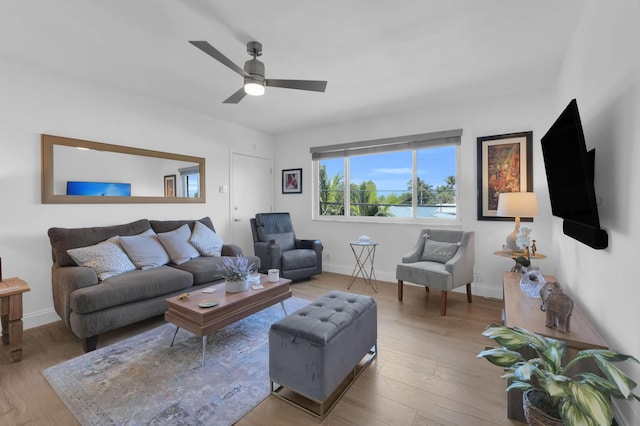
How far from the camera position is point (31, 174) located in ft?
9.41

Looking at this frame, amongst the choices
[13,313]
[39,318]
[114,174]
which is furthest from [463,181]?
[39,318]

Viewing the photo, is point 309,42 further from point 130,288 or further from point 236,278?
point 130,288

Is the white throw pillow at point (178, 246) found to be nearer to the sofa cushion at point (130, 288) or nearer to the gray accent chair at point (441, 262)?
the sofa cushion at point (130, 288)

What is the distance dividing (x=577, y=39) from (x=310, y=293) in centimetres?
362

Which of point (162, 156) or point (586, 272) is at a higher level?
point (162, 156)

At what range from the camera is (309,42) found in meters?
2.40

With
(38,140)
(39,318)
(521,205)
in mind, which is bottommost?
(39,318)

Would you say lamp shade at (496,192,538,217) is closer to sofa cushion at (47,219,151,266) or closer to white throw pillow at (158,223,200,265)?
white throw pillow at (158,223,200,265)

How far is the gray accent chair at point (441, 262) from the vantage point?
317 cm

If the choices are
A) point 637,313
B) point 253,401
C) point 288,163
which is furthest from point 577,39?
point 288,163

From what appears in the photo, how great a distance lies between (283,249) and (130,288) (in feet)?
7.97

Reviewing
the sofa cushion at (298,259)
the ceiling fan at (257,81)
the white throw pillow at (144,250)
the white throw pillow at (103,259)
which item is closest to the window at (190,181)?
the white throw pillow at (144,250)

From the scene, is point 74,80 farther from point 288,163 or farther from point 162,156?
point 288,163

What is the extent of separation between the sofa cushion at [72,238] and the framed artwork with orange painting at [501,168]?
175 inches
